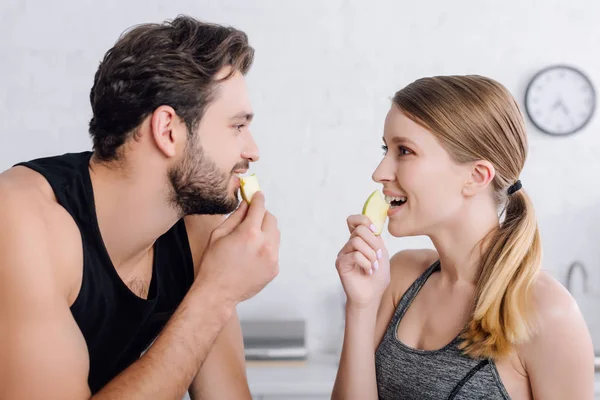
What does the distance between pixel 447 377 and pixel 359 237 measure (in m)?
0.36

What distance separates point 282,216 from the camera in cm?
307

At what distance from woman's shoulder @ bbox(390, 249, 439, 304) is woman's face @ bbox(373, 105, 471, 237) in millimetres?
196

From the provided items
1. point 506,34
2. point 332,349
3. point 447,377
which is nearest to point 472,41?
point 506,34

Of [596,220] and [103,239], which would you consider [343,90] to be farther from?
[103,239]

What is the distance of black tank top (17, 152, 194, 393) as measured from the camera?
159 cm

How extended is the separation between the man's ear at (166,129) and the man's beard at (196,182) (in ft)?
0.11

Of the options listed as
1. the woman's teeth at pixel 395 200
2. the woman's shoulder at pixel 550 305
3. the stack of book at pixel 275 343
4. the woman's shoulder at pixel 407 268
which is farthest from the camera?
the stack of book at pixel 275 343

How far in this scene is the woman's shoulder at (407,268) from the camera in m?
1.85

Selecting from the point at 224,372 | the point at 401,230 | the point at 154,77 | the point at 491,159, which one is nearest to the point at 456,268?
the point at 401,230

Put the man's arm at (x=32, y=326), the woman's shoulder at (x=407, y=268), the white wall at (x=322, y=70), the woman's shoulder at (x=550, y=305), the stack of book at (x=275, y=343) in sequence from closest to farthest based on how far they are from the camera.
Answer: the man's arm at (x=32, y=326) → the woman's shoulder at (x=550, y=305) → the woman's shoulder at (x=407, y=268) → the stack of book at (x=275, y=343) → the white wall at (x=322, y=70)

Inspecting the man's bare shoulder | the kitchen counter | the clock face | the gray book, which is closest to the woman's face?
the man's bare shoulder

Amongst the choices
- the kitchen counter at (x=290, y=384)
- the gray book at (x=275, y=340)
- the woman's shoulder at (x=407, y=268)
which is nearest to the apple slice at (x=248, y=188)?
the woman's shoulder at (x=407, y=268)

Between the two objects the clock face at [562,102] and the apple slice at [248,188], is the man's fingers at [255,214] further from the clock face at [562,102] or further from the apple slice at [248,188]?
the clock face at [562,102]

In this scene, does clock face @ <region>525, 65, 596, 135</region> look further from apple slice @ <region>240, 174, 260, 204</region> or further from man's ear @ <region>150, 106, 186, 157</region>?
man's ear @ <region>150, 106, 186, 157</region>
